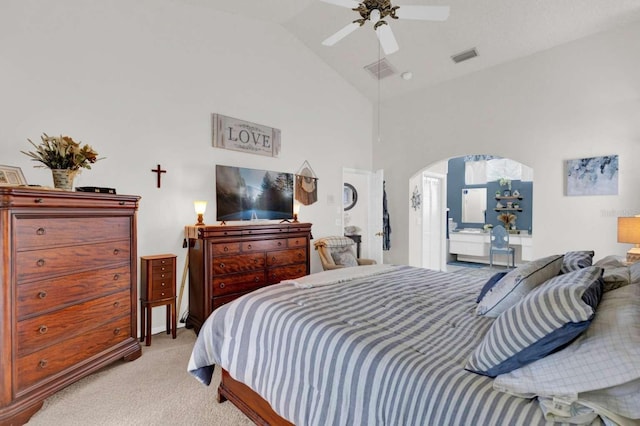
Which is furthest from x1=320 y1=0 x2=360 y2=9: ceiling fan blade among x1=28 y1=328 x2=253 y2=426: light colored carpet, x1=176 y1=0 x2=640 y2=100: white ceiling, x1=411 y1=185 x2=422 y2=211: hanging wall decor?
x1=411 y1=185 x2=422 y2=211: hanging wall decor

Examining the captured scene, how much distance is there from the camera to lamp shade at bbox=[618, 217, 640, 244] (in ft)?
9.12

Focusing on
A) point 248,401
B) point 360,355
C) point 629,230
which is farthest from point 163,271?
point 629,230

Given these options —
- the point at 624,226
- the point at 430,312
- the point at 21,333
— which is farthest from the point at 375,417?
the point at 624,226

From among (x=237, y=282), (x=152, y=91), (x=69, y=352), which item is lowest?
(x=69, y=352)

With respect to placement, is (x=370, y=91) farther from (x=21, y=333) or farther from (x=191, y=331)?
(x=21, y=333)

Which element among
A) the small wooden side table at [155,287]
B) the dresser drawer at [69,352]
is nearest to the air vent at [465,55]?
the small wooden side table at [155,287]

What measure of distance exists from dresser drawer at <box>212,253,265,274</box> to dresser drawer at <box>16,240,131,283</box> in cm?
87

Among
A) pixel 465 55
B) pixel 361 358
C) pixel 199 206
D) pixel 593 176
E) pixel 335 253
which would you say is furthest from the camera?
pixel 335 253

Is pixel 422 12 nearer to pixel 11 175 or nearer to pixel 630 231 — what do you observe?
pixel 630 231

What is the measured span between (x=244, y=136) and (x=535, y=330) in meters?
3.67

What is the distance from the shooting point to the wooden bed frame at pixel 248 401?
1.65 metres

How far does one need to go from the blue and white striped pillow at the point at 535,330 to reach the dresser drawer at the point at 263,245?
8.88 feet

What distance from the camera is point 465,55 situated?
418 centimetres

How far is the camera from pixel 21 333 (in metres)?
1.82
